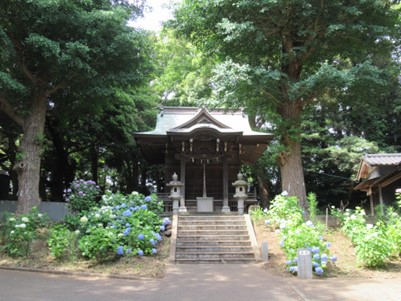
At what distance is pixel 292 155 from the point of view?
1416cm

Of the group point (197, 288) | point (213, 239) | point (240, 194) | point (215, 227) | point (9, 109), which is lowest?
point (197, 288)

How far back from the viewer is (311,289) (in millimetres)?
Answer: 7066

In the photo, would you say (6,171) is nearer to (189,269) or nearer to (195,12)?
(195,12)

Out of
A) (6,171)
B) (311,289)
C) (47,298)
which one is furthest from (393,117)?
(6,171)

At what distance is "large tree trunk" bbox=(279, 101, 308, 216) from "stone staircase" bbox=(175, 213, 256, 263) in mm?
2322

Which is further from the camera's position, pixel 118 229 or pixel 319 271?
pixel 118 229

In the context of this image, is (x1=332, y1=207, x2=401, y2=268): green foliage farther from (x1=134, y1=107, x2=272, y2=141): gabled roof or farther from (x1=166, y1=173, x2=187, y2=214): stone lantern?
(x1=134, y1=107, x2=272, y2=141): gabled roof

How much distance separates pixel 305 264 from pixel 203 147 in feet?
32.4

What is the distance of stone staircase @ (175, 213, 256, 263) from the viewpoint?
10.5 meters

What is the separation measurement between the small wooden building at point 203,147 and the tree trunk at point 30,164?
4.34 metres

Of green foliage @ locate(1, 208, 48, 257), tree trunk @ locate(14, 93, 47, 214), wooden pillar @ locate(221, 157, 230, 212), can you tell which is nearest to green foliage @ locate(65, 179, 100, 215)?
tree trunk @ locate(14, 93, 47, 214)

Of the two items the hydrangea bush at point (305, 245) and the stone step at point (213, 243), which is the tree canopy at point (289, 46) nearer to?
the stone step at point (213, 243)

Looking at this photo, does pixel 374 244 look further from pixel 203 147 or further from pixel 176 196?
pixel 203 147

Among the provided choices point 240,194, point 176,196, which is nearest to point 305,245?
point 240,194
